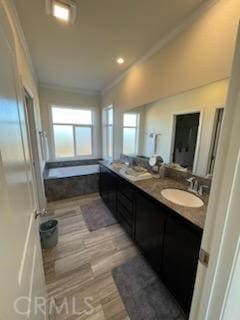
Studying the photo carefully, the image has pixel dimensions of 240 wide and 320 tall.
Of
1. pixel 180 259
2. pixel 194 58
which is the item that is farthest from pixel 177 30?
pixel 180 259

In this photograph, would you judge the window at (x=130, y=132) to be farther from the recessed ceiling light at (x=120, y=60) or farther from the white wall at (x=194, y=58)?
the recessed ceiling light at (x=120, y=60)

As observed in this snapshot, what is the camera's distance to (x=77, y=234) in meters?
2.22

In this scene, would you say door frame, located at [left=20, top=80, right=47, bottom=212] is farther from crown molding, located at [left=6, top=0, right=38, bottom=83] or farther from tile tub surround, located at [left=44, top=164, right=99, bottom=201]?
crown molding, located at [left=6, top=0, right=38, bottom=83]

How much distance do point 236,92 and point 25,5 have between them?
2.10 meters

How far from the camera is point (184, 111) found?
1.80 metres

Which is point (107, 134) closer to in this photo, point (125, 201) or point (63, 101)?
point (63, 101)

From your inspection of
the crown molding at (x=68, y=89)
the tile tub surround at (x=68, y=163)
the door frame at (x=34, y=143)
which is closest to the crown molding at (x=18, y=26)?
the door frame at (x=34, y=143)

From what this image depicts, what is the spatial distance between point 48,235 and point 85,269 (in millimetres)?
645

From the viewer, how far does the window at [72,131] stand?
4.14 metres

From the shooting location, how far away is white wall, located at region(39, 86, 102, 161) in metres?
3.85

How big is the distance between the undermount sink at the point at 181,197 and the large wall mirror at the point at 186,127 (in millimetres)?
302

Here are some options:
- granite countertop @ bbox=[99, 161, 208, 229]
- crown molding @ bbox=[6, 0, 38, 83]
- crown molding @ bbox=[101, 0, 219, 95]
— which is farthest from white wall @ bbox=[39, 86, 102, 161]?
granite countertop @ bbox=[99, 161, 208, 229]

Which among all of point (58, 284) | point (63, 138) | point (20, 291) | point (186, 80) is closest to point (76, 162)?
point (63, 138)

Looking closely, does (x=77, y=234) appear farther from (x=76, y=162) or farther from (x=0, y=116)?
(x=76, y=162)
